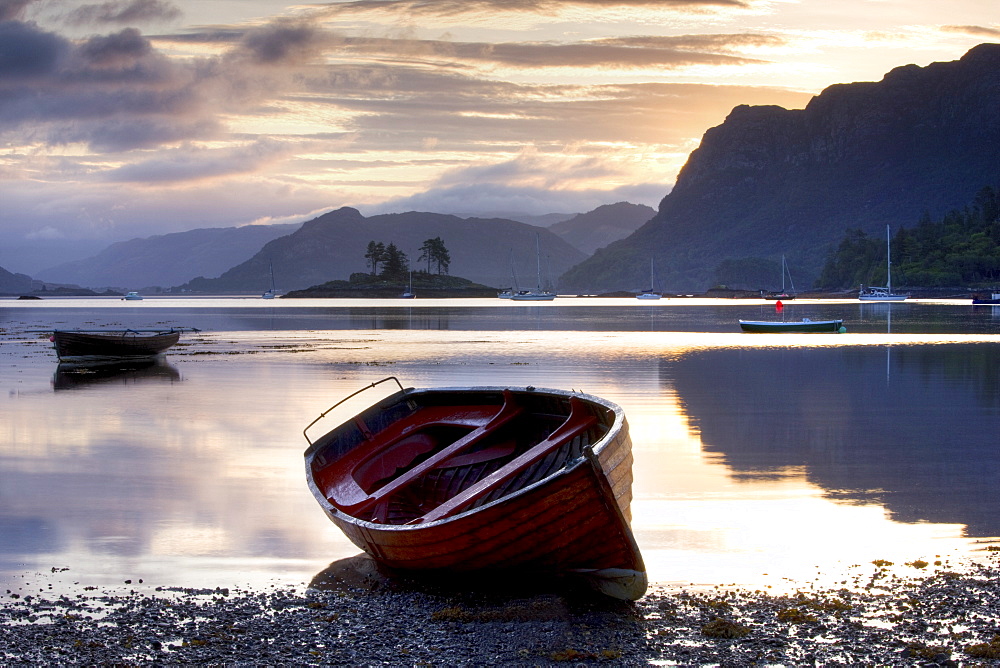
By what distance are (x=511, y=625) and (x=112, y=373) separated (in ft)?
120

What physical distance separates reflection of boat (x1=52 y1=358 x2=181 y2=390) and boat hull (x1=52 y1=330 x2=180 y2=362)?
1.07 feet

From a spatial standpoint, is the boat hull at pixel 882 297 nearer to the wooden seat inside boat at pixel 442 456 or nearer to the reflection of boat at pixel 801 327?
the reflection of boat at pixel 801 327

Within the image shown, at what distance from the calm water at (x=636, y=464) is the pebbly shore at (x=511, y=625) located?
0.86 metres

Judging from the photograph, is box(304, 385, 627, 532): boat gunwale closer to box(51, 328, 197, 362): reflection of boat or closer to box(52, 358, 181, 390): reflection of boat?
box(52, 358, 181, 390): reflection of boat

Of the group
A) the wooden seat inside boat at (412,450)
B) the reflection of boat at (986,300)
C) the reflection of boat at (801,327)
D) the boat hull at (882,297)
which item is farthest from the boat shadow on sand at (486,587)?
the boat hull at (882,297)

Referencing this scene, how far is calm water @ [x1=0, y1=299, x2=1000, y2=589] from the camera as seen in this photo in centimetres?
1209

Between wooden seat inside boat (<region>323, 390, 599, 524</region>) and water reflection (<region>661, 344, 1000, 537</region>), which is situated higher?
wooden seat inside boat (<region>323, 390, 599, 524</region>)

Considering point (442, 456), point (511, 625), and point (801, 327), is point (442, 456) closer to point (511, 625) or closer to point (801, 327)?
point (511, 625)

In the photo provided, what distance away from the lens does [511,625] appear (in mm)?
9469

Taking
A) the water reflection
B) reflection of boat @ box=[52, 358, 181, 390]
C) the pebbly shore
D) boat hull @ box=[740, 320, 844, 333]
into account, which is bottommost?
the water reflection

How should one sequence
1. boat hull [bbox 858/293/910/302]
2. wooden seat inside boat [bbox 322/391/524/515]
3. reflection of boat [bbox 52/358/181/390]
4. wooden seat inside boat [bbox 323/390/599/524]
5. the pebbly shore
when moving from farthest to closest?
1. boat hull [bbox 858/293/910/302]
2. reflection of boat [bbox 52/358/181/390]
3. wooden seat inside boat [bbox 322/391/524/515]
4. wooden seat inside boat [bbox 323/390/599/524]
5. the pebbly shore

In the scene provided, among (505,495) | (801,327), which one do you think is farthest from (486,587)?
(801,327)

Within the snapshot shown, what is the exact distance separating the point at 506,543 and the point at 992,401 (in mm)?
22884

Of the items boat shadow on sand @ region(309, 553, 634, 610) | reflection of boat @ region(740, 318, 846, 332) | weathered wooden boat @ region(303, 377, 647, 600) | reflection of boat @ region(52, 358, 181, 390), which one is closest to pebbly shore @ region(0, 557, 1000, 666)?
boat shadow on sand @ region(309, 553, 634, 610)
